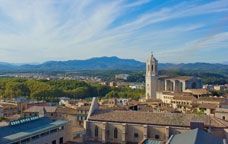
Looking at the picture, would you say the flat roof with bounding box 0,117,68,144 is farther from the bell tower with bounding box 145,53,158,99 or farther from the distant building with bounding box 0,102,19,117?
the bell tower with bounding box 145,53,158,99

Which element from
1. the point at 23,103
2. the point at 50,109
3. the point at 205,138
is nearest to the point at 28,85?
the point at 23,103

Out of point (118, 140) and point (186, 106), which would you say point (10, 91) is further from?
point (118, 140)

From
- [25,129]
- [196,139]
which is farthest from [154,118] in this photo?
[196,139]

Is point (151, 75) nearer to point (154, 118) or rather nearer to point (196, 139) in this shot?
point (154, 118)

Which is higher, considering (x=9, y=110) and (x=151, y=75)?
(x=151, y=75)

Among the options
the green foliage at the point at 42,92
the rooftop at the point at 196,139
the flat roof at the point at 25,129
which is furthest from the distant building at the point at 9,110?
the rooftop at the point at 196,139

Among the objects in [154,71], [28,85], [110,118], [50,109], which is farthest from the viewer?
[28,85]
